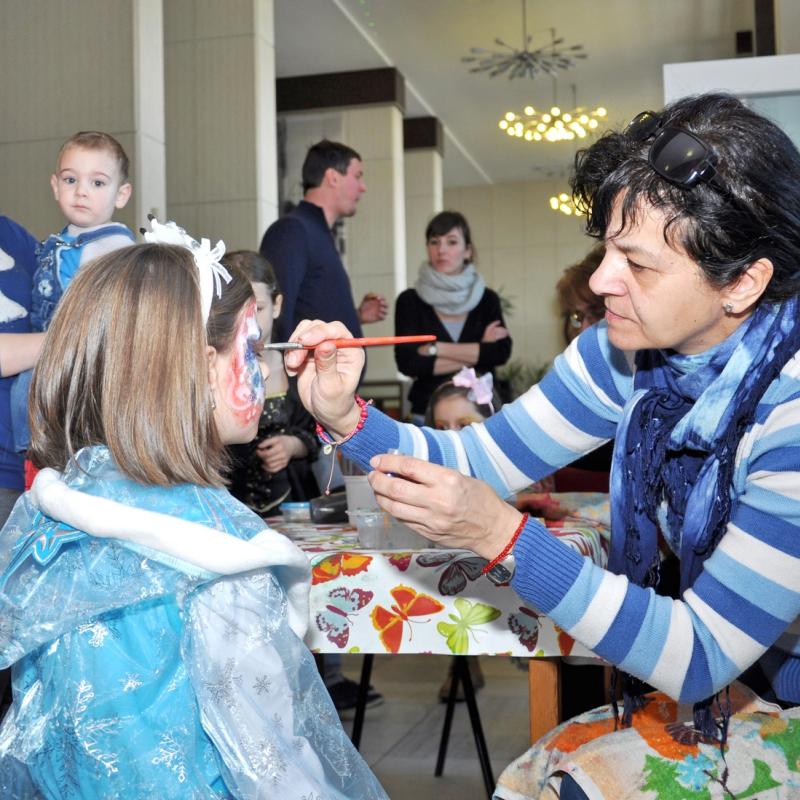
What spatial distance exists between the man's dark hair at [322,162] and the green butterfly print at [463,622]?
9.18 feet

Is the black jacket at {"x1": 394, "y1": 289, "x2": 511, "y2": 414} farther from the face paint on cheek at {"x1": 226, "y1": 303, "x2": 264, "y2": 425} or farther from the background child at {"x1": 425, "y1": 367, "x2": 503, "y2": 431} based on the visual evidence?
the face paint on cheek at {"x1": 226, "y1": 303, "x2": 264, "y2": 425}

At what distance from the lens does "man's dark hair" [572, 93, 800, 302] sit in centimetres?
141

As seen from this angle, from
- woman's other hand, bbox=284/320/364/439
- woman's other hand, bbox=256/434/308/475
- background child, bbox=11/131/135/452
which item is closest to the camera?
woman's other hand, bbox=284/320/364/439

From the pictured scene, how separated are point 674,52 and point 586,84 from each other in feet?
4.30

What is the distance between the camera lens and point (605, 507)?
2688 mm

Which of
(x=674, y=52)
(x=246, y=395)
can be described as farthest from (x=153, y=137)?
(x=674, y=52)

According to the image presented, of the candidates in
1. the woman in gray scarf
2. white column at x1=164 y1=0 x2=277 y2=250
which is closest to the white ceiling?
white column at x1=164 y1=0 x2=277 y2=250

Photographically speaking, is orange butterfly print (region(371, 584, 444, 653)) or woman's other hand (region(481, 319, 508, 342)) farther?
woman's other hand (region(481, 319, 508, 342))

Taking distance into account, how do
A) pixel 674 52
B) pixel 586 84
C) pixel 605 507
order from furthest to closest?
pixel 586 84, pixel 674 52, pixel 605 507

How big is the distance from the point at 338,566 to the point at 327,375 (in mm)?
340

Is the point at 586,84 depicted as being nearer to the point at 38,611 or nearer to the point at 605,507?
the point at 605,507

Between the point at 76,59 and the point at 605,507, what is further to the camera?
the point at 76,59

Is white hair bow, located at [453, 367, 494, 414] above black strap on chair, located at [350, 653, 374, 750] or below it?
above

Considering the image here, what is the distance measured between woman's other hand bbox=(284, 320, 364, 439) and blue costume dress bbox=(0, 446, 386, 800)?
0.40 meters
